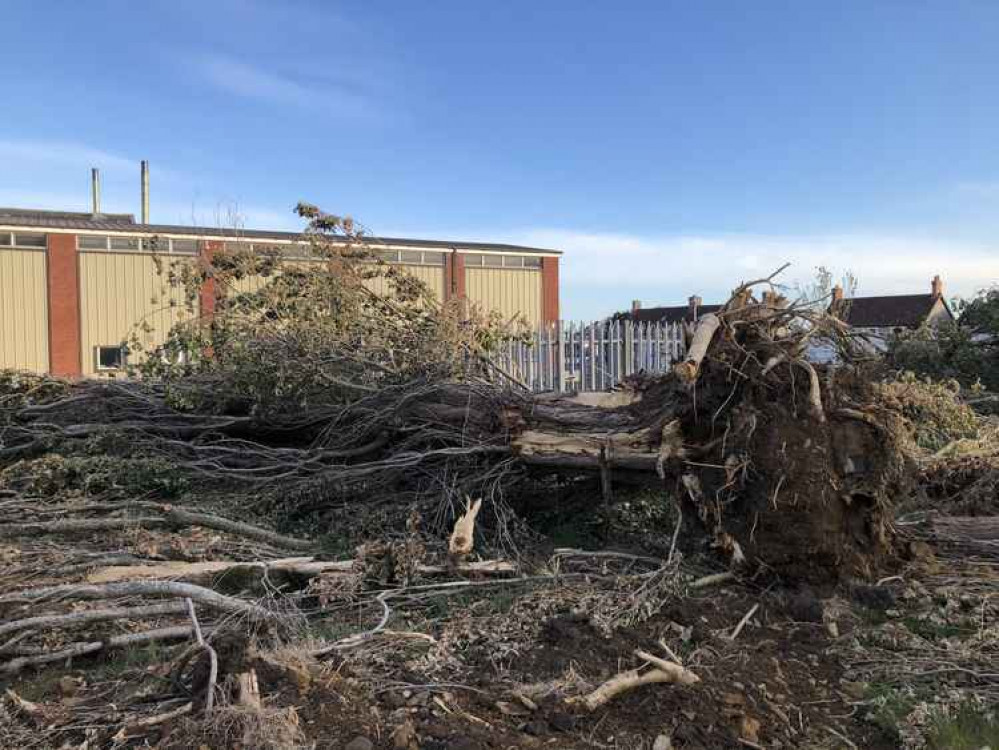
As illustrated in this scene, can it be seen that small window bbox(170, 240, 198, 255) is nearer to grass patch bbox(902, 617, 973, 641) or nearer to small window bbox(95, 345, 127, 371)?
small window bbox(95, 345, 127, 371)

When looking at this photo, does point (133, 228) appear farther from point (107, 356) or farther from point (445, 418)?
point (445, 418)

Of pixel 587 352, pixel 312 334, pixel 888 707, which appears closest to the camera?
pixel 888 707

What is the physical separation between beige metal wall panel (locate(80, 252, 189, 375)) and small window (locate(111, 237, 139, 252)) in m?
0.19

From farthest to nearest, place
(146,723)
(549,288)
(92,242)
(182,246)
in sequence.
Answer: (549,288), (182,246), (92,242), (146,723)

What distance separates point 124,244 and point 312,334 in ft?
62.7

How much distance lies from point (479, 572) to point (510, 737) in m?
2.05

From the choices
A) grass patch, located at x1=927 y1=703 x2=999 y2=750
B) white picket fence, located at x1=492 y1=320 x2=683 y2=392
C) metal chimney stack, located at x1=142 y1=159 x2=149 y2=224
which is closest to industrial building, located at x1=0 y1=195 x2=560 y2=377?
white picket fence, located at x1=492 y1=320 x2=683 y2=392

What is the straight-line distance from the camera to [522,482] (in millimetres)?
6418

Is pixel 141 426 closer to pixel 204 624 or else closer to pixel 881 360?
pixel 204 624

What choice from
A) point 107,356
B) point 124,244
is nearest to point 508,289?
point 124,244

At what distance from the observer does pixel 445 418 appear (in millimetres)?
6590

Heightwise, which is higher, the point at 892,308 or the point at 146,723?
the point at 892,308

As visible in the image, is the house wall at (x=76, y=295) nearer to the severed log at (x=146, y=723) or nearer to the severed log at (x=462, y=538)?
the severed log at (x=462, y=538)

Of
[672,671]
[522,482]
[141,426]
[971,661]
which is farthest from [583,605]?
[141,426]
